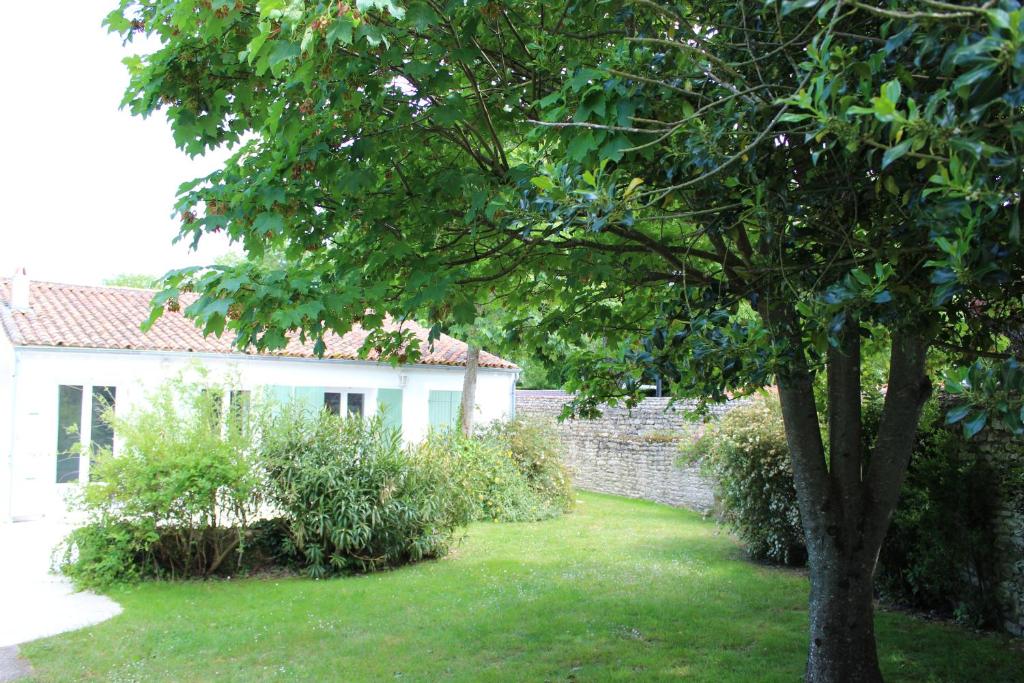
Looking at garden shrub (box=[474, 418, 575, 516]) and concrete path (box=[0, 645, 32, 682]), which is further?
garden shrub (box=[474, 418, 575, 516])

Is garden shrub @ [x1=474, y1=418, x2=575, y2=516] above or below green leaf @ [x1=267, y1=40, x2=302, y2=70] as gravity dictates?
below

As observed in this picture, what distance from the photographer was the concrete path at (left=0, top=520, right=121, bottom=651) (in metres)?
7.90

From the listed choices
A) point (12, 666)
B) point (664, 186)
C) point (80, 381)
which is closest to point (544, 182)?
point (664, 186)

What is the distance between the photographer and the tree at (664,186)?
299 cm

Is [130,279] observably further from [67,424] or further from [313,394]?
[67,424]

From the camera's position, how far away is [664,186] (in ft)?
15.5

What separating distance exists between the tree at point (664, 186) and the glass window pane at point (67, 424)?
11295 millimetres

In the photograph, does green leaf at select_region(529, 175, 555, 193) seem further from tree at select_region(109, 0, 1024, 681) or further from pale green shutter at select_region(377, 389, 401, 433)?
pale green shutter at select_region(377, 389, 401, 433)

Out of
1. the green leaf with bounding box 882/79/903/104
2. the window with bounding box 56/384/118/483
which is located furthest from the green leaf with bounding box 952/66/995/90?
the window with bounding box 56/384/118/483

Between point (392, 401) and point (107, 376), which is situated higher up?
point (107, 376)

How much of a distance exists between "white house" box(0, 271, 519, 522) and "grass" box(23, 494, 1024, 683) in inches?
126

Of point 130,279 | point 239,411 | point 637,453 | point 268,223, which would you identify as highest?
point 130,279

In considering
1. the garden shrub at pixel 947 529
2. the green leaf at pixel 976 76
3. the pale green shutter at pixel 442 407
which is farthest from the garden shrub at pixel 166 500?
the pale green shutter at pixel 442 407

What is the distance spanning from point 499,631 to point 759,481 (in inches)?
187
